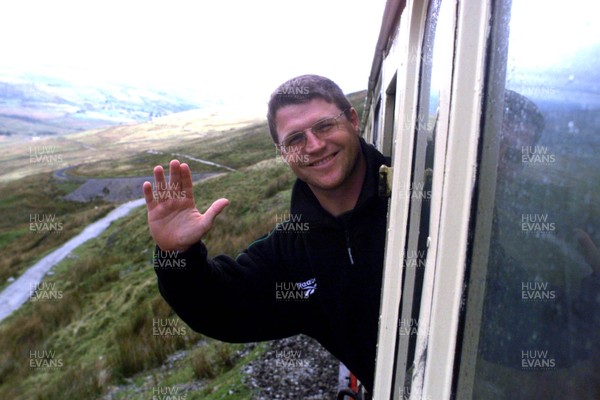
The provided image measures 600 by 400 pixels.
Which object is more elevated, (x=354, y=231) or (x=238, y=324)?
(x=354, y=231)

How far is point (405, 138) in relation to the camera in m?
1.30

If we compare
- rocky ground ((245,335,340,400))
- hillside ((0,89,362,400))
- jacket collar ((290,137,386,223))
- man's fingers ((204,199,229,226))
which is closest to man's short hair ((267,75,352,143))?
jacket collar ((290,137,386,223))

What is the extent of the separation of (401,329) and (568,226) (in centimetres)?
62

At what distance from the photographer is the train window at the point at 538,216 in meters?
0.69

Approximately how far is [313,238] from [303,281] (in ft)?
0.82

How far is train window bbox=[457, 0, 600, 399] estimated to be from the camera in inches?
27.3

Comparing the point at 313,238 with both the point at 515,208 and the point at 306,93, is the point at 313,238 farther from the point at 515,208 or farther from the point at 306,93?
the point at 515,208

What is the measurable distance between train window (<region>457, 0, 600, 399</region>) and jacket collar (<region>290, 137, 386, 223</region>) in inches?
38.0

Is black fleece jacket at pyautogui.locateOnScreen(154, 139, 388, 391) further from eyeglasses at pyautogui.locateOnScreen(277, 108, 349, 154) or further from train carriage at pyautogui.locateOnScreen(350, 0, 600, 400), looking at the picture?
train carriage at pyautogui.locateOnScreen(350, 0, 600, 400)

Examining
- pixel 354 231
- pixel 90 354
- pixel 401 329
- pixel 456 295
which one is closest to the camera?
pixel 456 295

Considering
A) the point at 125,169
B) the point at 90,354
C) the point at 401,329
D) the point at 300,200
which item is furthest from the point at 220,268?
the point at 125,169

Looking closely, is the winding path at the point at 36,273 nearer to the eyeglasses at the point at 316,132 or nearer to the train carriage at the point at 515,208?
the eyeglasses at the point at 316,132

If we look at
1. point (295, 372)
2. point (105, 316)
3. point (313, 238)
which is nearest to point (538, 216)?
point (313, 238)

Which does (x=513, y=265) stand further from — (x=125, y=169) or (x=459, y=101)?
(x=125, y=169)
